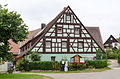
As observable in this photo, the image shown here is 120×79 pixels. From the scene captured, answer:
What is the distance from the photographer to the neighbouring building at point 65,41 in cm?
3688

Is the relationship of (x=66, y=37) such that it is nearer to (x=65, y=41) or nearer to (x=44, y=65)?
(x=65, y=41)

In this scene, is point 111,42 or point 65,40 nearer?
point 65,40

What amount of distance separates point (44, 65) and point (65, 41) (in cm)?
836

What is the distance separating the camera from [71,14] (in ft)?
128

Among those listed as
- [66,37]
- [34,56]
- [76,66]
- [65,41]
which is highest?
[66,37]

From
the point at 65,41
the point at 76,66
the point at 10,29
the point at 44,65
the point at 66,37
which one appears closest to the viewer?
the point at 10,29

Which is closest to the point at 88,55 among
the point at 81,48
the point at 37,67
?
the point at 81,48

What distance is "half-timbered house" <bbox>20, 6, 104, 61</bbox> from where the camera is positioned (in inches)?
1452

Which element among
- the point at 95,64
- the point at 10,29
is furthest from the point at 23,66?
the point at 10,29

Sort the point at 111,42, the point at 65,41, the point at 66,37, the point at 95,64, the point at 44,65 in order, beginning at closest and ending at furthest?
the point at 44,65 < the point at 95,64 < the point at 65,41 < the point at 66,37 < the point at 111,42

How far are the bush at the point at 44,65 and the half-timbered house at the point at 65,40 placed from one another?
4206 millimetres

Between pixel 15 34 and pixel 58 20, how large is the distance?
20194 millimetres

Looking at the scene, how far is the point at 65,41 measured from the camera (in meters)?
38.4

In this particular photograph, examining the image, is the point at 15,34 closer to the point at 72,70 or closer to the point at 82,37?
the point at 72,70
